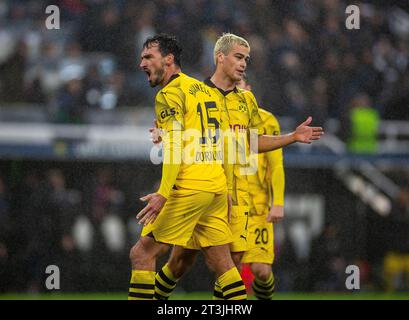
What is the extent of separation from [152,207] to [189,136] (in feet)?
2.11

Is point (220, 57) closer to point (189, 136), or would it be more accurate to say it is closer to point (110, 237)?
point (189, 136)

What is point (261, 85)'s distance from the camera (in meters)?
14.4

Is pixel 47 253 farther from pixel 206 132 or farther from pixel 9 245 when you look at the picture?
pixel 206 132

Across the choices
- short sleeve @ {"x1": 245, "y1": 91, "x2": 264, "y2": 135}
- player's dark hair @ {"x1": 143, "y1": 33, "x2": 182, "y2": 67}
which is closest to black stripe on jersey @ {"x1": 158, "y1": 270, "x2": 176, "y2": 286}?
short sleeve @ {"x1": 245, "y1": 91, "x2": 264, "y2": 135}

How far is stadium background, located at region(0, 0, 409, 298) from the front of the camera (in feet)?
44.3

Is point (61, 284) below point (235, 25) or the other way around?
below

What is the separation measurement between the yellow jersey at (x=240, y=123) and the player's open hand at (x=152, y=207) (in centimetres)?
128

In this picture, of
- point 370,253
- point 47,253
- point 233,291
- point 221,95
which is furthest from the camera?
point 370,253

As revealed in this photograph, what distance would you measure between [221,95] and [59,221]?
6.08m

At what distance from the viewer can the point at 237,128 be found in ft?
25.8

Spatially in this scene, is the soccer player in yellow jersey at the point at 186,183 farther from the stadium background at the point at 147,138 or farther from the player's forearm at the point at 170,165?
the stadium background at the point at 147,138

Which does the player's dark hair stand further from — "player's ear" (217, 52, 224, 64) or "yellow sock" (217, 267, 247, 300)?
"yellow sock" (217, 267, 247, 300)

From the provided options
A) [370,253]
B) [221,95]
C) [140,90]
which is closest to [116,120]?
[140,90]

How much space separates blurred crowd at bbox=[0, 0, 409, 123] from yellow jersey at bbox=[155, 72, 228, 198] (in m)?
6.60
